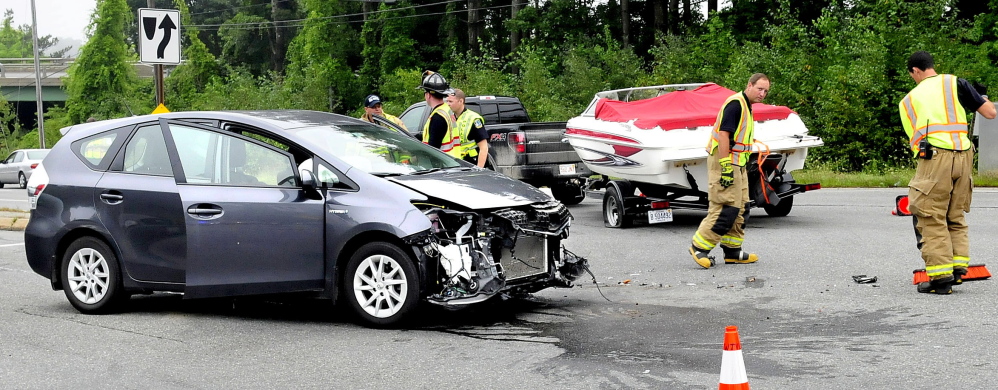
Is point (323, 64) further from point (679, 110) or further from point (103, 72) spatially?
point (679, 110)

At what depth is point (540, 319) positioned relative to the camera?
7.61m

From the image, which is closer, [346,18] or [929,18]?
[929,18]

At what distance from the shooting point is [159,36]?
14.2m

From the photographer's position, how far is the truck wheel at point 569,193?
17.5 meters

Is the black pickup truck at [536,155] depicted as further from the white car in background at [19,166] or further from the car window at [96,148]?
the white car in background at [19,166]

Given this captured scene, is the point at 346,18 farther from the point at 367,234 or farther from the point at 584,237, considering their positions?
the point at 367,234

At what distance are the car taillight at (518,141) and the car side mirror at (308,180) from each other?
365 inches

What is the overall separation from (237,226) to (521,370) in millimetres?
2569

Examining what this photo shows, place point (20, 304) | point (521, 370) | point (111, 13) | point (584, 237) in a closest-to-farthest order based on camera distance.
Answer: point (521, 370) → point (20, 304) → point (584, 237) → point (111, 13)

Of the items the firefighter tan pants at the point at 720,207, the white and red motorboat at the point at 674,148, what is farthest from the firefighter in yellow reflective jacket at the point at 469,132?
the firefighter tan pants at the point at 720,207

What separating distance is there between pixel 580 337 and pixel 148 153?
355 centimetres

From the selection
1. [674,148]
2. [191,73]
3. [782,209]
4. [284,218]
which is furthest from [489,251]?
[191,73]

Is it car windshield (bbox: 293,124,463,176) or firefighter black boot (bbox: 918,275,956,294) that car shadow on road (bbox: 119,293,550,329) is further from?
firefighter black boot (bbox: 918,275,956,294)

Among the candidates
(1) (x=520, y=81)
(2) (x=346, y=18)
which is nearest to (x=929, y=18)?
(1) (x=520, y=81)
